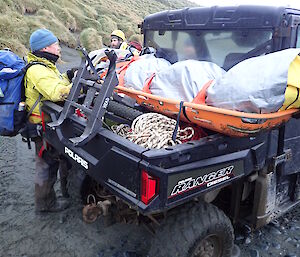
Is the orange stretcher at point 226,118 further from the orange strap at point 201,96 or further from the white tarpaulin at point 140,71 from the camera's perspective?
the white tarpaulin at point 140,71

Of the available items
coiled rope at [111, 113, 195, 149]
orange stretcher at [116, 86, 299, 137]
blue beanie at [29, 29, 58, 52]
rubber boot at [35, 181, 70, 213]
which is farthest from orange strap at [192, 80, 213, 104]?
rubber boot at [35, 181, 70, 213]

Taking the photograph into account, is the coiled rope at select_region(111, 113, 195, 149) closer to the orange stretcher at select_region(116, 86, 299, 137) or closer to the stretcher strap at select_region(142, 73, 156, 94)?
the orange stretcher at select_region(116, 86, 299, 137)

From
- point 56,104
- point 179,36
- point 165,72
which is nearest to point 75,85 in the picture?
point 56,104

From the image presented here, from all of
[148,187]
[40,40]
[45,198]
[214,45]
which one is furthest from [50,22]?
[148,187]

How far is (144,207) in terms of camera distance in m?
2.04

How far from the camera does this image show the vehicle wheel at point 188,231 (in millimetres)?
2408

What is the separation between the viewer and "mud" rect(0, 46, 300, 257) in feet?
10.5

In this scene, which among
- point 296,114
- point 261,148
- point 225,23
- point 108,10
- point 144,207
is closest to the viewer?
point 144,207

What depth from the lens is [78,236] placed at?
3418 mm

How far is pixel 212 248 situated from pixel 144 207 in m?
1.08

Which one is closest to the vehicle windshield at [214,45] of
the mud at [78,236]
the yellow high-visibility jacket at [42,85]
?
the yellow high-visibility jacket at [42,85]

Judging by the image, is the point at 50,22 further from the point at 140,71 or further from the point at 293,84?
the point at 293,84

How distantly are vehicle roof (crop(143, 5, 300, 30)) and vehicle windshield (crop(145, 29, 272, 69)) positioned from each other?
6cm

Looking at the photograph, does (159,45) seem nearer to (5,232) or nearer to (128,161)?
(128,161)
